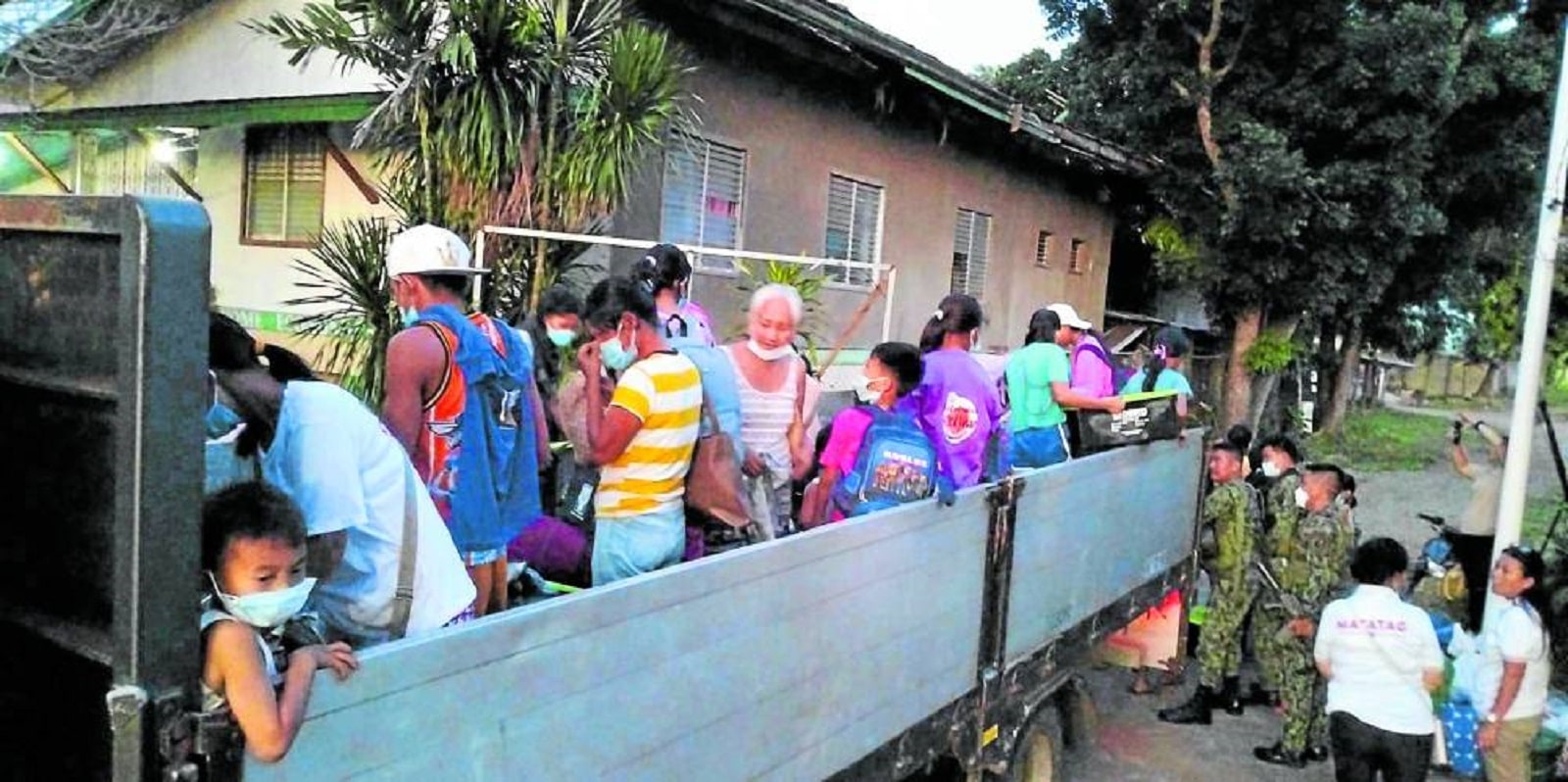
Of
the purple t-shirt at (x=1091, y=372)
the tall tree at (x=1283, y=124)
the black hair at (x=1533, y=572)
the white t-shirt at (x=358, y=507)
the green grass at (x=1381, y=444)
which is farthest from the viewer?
the green grass at (x=1381, y=444)

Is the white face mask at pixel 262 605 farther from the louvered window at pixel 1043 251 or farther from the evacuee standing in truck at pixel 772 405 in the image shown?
the louvered window at pixel 1043 251

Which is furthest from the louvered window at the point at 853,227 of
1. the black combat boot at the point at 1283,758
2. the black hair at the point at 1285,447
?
the black combat boot at the point at 1283,758

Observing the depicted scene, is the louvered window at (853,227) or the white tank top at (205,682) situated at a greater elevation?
the louvered window at (853,227)

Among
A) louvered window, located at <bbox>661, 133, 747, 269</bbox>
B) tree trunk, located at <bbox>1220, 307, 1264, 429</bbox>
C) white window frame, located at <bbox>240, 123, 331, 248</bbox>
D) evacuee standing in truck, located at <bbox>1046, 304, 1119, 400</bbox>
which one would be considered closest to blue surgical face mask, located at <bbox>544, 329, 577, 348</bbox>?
evacuee standing in truck, located at <bbox>1046, 304, 1119, 400</bbox>

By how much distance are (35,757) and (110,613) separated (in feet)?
1.02

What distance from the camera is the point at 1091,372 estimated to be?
5.84 metres

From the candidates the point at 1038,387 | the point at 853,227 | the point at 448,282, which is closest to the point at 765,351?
the point at 448,282

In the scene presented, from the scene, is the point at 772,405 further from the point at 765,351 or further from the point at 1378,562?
the point at 1378,562

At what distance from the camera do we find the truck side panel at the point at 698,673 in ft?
6.12

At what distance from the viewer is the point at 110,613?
5.20 ft

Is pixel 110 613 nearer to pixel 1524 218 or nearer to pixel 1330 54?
pixel 1330 54

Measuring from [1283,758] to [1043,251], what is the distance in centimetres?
1023

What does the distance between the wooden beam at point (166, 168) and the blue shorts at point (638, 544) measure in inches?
282

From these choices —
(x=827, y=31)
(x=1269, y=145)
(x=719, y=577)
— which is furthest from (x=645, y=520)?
(x=1269, y=145)
